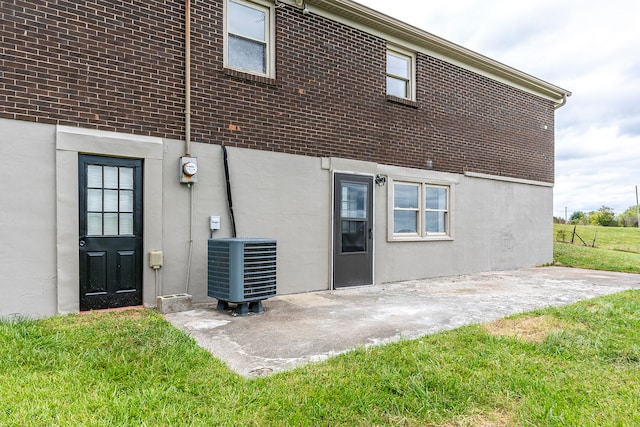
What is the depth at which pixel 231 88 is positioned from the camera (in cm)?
607

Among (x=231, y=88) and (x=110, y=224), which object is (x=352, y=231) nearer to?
(x=231, y=88)


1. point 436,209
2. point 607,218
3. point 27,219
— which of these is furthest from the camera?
point 607,218

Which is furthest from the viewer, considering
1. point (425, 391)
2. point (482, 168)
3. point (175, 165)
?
point (482, 168)

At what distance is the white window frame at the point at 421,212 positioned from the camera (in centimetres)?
802

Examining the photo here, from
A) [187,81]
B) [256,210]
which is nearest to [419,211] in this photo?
[256,210]

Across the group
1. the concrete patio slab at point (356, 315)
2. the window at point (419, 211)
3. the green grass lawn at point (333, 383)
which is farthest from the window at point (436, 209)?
the green grass lawn at point (333, 383)

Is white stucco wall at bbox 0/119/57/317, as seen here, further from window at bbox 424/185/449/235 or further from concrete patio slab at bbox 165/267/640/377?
window at bbox 424/185/449/235

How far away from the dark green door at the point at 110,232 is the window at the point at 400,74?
5535mm

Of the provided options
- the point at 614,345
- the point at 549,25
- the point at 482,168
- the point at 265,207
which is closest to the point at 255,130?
the point at 265,207

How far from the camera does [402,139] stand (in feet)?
27.1

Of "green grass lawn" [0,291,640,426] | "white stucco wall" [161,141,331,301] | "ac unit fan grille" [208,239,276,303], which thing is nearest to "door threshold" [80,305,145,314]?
"white stucco wall" [161,141,331,301]

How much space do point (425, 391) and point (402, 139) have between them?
249 inches

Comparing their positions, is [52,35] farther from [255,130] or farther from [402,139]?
[402,139]

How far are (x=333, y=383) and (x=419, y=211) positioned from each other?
6.32m
